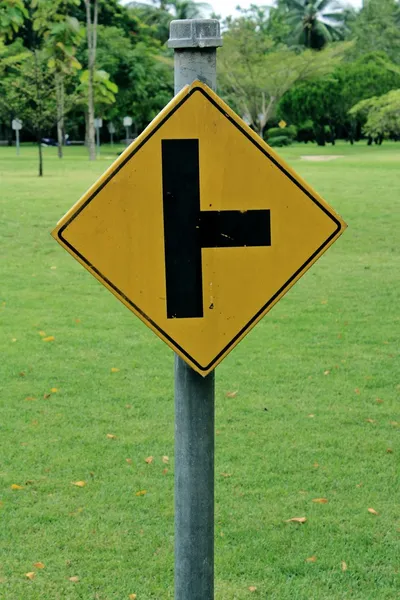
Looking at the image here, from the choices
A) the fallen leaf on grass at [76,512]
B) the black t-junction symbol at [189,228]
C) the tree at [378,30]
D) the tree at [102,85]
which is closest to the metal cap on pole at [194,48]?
the black t-junction symbol at [189,228]

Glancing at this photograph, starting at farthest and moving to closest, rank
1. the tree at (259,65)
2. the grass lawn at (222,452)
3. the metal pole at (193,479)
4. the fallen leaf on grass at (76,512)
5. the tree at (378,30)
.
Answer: the tree at (378,30) → the tree at (259,65) → the fallen leaf on grass at (76,512) → the grass lawn at (222,452) → the metal pole at (193,479)

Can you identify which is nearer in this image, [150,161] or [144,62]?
[150,161]

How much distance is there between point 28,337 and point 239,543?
4.48 metres

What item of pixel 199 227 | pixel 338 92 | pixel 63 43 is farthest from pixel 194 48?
pixel 338 92

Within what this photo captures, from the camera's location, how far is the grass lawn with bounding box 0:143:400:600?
409 cm

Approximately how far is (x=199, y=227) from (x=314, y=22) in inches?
3218

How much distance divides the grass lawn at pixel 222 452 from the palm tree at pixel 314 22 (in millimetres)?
73208

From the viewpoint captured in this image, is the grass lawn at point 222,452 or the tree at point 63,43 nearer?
the grass lawn at point 222,452

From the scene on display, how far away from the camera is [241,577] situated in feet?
13.3

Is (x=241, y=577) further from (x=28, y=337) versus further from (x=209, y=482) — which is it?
(x=28, y=337)

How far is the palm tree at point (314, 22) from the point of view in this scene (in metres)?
79.6

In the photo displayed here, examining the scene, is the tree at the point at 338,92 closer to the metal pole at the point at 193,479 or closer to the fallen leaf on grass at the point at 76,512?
the fallen leaf on grass at the point at 76,512

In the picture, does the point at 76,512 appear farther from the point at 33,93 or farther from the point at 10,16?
the point at 33,93


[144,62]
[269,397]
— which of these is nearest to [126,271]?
[269,397]
